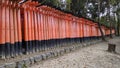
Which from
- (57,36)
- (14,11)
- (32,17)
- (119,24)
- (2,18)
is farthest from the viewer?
(119,24)

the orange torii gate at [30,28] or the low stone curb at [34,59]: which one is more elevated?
the orange torii gate at [30,28]

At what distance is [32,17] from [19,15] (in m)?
1.20

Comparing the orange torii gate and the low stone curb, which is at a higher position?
the orange torii gate

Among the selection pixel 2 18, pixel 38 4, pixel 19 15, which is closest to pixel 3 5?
pixel 2 18

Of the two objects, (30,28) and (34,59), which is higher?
(30,28)

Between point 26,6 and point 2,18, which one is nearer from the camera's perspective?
point 2,18

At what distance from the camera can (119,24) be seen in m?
40.7

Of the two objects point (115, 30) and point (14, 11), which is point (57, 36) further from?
point (115, 30)

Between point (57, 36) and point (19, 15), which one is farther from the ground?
point (19, 15)

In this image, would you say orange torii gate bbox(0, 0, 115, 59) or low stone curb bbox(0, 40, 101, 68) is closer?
low stone curb bbox(0, 40, 101, 68)

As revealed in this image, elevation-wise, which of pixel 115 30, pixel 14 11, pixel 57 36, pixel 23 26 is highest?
pixel 14 11

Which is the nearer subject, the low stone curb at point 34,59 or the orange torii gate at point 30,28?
the low stone curb at point 34,59

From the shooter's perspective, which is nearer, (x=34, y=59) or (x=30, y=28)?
(x=34, y=59)

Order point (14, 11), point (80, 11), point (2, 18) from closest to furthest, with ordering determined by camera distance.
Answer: point (2, 18), point (14, 11), point (80, 11)
